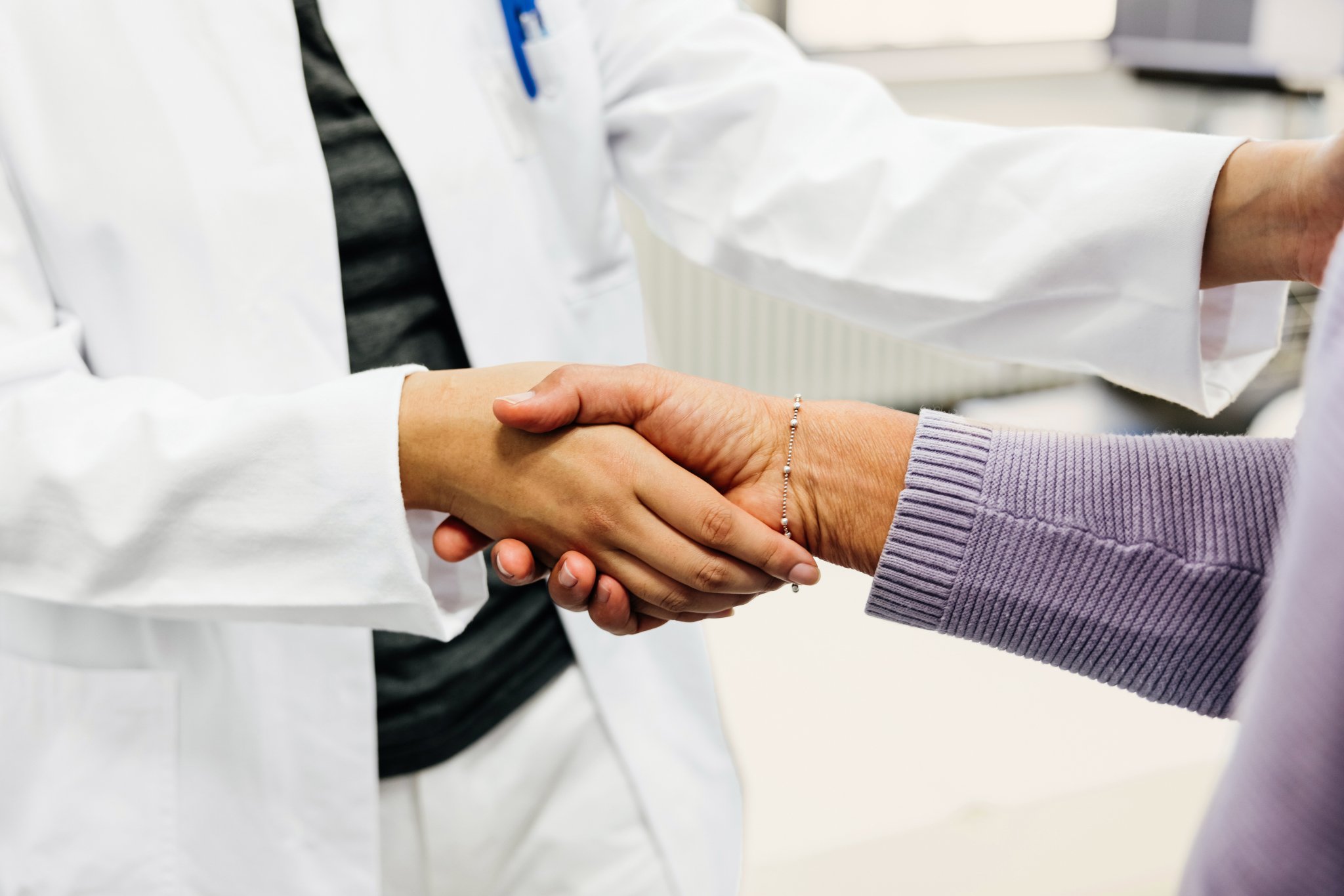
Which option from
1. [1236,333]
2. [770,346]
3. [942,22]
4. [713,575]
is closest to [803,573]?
[713,575]

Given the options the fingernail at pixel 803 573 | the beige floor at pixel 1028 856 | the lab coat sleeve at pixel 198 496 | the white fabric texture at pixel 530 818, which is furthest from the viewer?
the beige floor at pixel 1028 856

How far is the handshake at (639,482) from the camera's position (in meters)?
0.70

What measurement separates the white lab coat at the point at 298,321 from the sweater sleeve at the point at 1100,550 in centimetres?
12

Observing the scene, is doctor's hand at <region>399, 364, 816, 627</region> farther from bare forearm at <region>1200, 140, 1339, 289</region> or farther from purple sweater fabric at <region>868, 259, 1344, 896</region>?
bare forearm at <region>1200, 140, 1339, 289</region>

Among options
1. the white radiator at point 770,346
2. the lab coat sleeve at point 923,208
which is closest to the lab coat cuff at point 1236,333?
the lab coat sleeve at point 923,208

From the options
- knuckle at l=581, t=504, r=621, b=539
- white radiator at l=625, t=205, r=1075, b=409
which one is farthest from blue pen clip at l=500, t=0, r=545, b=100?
white radiator at l=625, t=205, r=1075, b=409

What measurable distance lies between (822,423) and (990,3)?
2.36 meters

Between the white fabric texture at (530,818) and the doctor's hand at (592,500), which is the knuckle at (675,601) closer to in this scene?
the doctor's hand at (592,500)

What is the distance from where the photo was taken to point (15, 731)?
73 cm

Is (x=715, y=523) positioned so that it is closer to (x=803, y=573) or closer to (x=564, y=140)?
(x=803, y=573)

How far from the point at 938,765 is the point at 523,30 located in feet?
4.92

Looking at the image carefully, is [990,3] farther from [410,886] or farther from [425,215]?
[410,886]

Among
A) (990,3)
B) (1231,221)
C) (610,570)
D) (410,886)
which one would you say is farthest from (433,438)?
(990,3)

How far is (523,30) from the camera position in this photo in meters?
0.90
